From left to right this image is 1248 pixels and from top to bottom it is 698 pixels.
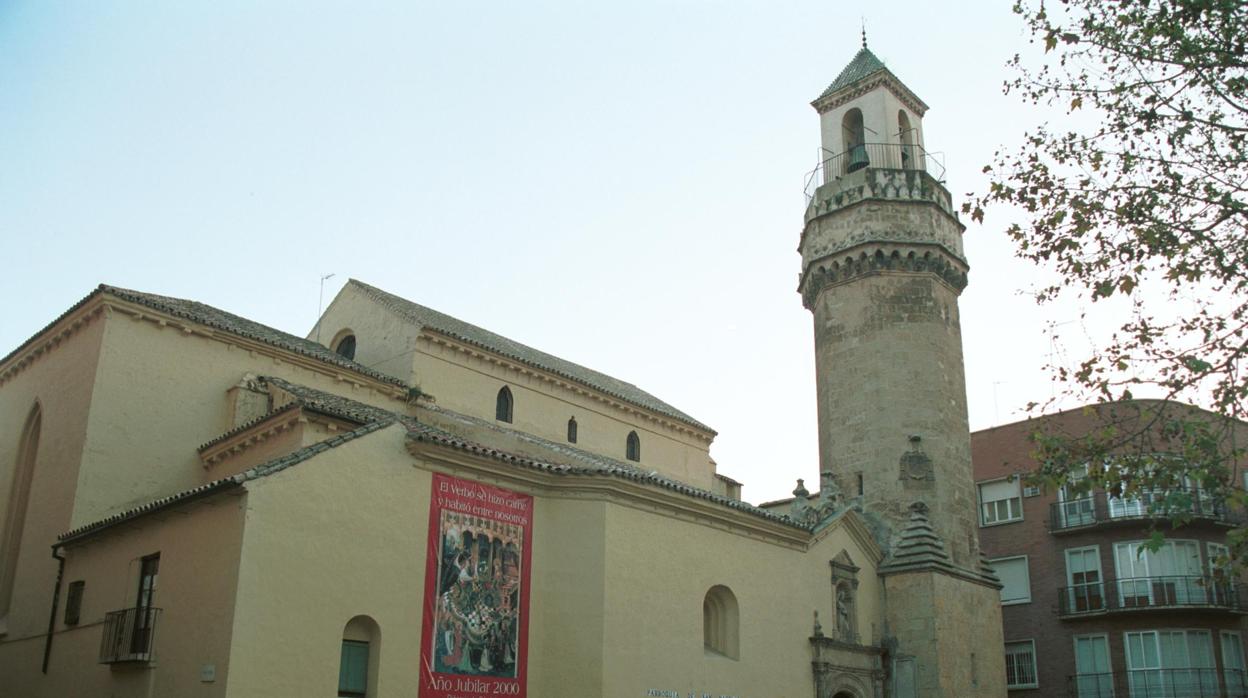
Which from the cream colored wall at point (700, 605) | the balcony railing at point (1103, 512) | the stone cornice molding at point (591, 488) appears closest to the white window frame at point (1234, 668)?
the balcony railing at point (1103, 512)

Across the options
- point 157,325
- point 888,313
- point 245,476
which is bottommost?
point 245,476

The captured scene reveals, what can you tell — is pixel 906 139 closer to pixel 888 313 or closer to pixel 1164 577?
pixel 888 313

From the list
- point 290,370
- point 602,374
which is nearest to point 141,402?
point 290,370

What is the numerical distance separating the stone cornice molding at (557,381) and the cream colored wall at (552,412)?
0.23 ft

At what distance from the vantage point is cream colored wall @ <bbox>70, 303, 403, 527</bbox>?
853 inches

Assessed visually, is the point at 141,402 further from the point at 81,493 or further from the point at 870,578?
the point at 870,578

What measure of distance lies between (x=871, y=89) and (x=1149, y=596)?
675 inches

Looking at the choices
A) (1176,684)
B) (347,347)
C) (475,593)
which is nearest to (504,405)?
(347,347)

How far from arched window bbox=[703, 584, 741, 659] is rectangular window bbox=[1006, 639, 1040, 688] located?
626 inches

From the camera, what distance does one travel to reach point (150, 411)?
73.9 ft

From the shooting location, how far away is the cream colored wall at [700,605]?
2039cm

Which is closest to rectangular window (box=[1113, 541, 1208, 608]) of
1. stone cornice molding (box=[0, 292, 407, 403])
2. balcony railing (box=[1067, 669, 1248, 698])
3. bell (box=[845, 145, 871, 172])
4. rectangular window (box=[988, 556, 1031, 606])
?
balcony railing (box=[1067, 669, 1248, 698])

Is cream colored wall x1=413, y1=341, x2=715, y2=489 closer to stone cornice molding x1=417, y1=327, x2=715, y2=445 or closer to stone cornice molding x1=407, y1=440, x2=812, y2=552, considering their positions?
stone cornice molding x1=417, y1=327, x2=715, y2=445

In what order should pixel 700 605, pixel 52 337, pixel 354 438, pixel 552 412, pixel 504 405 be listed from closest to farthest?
1. pixel 354 438
2. pixel 700 605
3. pixel 52 337
4. pixel 504 405
5. pixel 552 412
